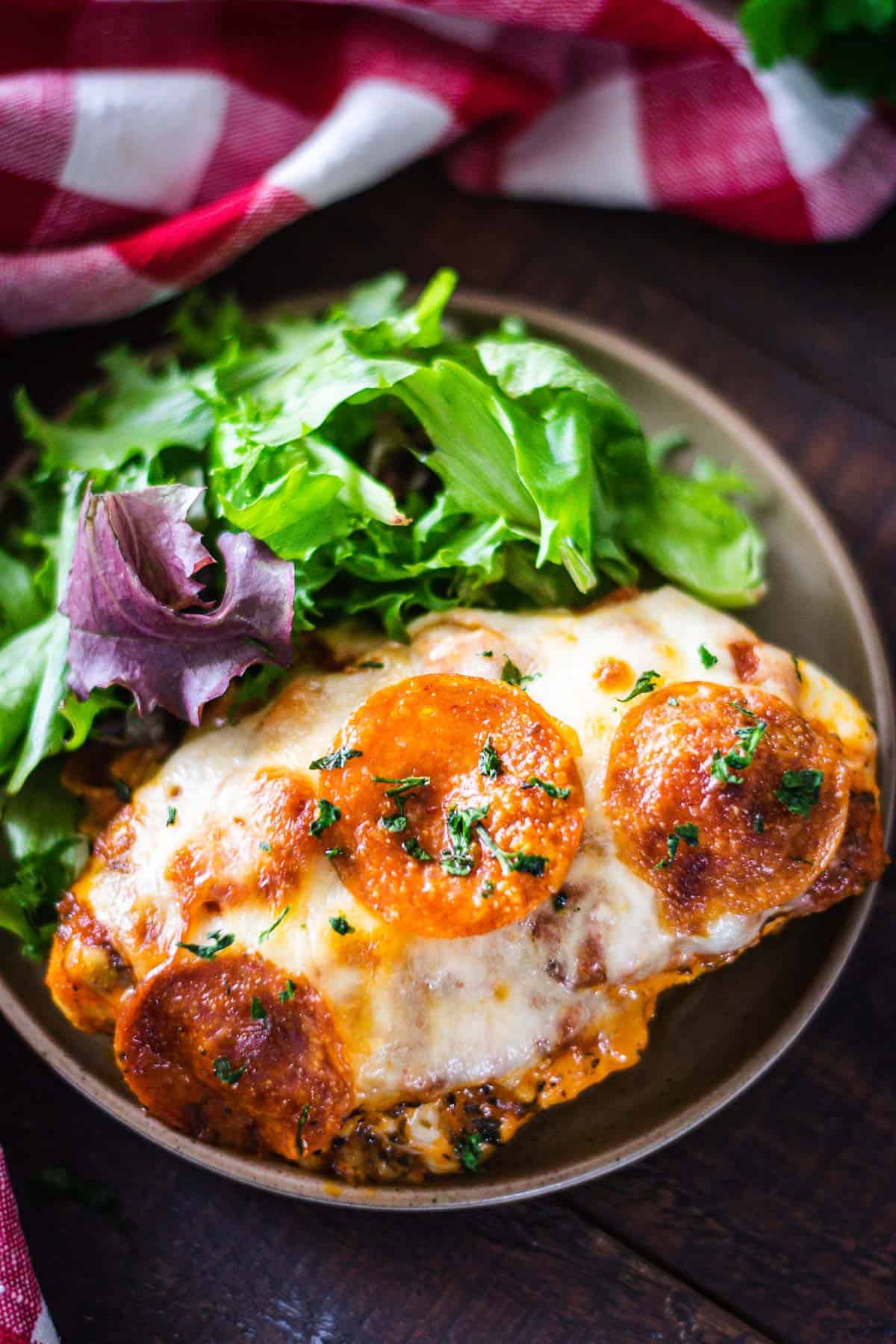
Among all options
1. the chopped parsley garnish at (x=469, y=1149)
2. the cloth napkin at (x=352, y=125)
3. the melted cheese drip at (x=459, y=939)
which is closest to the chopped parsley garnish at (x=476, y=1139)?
the chopped parsley garnish at (x=469, y=1149)

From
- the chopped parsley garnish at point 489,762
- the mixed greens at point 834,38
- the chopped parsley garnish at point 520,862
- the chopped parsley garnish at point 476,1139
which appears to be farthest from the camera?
the mixed greens at point 834,38

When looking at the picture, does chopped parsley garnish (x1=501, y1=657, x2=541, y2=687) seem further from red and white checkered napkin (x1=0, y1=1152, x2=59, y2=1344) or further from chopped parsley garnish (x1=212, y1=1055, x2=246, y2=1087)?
red and white checkered napkin (x1=0, y1=1152, x2=59, y2=1344)

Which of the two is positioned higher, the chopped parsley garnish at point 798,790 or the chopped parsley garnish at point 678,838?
the chopped parsley garnish at point 798,790

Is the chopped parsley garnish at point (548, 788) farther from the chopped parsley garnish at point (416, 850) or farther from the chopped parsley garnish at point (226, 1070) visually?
the chopped parsley garnish at point (226, 1070)

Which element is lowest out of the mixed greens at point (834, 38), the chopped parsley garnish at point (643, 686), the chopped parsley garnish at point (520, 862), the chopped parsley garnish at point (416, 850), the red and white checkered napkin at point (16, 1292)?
the red and white checkered napkin at point (16, 1292)

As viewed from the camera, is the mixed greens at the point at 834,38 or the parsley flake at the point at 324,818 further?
the mixed greens at the point at 834,38

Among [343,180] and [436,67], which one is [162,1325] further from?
[436,67]

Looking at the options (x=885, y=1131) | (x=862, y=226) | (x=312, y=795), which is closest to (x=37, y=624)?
(x=312, y=795)
